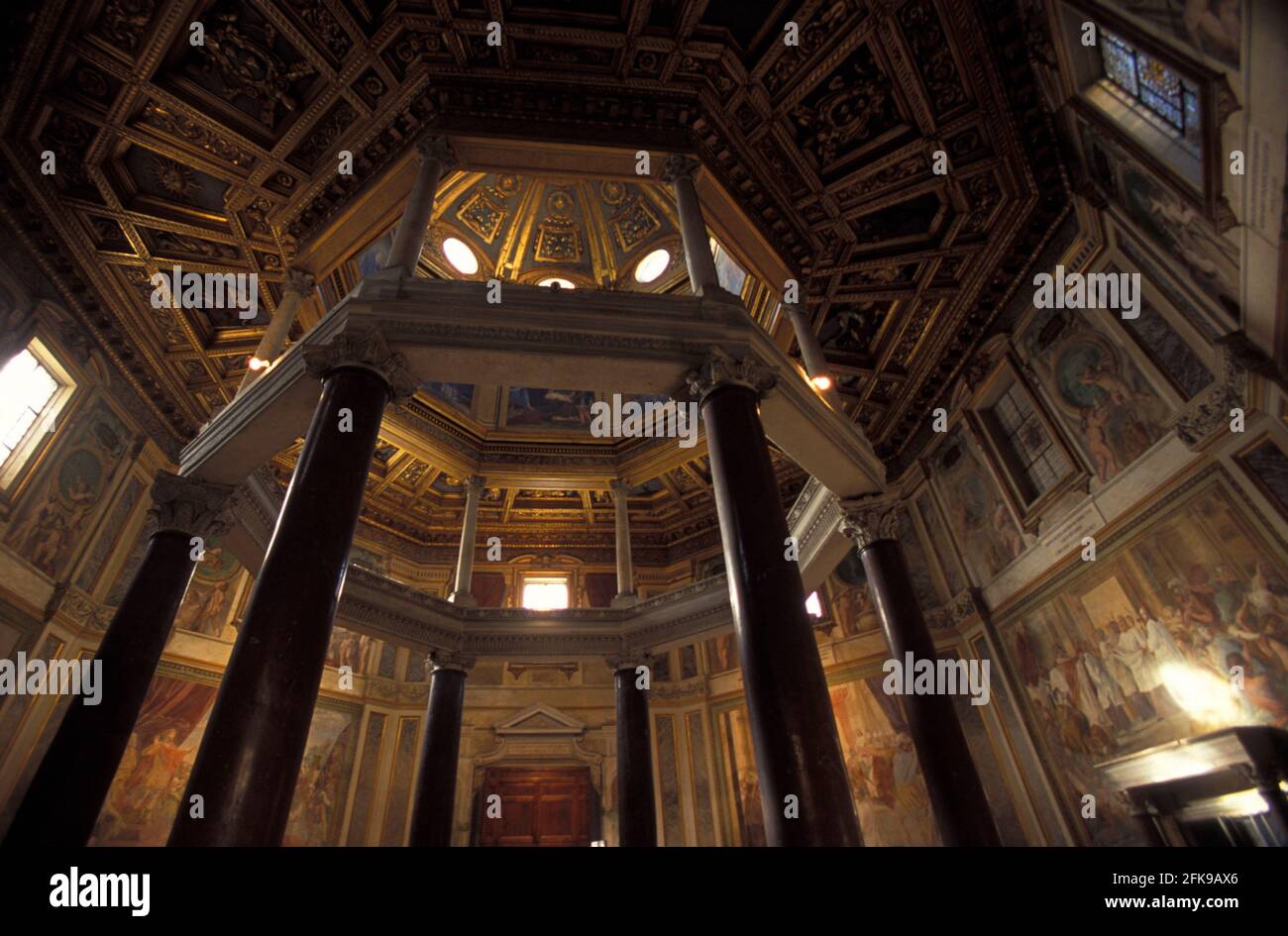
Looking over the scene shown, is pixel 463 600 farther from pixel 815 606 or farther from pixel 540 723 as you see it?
pixel 815 606

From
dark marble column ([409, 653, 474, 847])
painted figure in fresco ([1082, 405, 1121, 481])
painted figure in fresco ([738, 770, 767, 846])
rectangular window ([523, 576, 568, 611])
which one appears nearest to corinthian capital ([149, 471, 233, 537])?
dark marble column ([409, 653, 474, 847])

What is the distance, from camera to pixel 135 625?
23.5 ft

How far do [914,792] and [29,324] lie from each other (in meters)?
15.6

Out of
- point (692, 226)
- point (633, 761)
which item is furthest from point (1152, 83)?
point (633, 761)

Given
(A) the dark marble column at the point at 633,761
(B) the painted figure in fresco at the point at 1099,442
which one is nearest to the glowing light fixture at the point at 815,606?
(A) the dark marble column at the point at 633,761

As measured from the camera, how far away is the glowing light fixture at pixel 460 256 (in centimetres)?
1438

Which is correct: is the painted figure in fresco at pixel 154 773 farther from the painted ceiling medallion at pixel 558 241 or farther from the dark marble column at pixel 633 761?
the painted ceiling medallion at pixel 558 241

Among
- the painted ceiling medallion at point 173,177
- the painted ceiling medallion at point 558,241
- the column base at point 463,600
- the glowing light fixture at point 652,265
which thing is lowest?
the column base at point 463,600

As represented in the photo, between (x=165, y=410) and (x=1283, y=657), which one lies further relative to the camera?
(x=165, y=410)

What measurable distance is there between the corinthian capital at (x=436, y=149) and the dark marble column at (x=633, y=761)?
8618 mm

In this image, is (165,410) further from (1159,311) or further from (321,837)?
(1159,311)

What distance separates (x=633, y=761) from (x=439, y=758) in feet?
10.4
